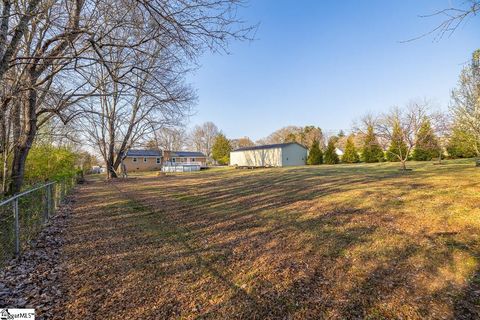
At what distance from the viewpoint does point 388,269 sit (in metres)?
3.38

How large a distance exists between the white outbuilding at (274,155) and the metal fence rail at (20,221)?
31.2 metres

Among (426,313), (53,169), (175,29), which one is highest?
(175,29)

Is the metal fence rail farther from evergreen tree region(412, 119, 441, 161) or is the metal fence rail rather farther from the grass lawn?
evergreen tree region(412, 119, 441, 161)

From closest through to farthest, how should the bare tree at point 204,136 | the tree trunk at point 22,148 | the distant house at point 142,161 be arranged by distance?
the tree trunk at point 22,148 < the distant house at point 142,161 < the bare tree at point 204,136

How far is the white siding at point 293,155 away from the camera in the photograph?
35.8 m

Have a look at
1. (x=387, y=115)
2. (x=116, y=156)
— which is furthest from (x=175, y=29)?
(x=116, y=156)

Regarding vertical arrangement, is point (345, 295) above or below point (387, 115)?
below

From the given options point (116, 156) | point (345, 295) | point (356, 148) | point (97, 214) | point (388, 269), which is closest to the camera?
point (345, 295)

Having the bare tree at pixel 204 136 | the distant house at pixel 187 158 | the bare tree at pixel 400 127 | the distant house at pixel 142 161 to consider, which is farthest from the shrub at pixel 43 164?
the bare tree at pixel 204 136

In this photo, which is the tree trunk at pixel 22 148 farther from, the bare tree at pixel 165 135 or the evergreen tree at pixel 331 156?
the evergreen tree at pixel 331 156

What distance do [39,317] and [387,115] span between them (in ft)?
65.7

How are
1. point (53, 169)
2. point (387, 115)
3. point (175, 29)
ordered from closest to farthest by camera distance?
1. point (175, 29)
2. point (53, 169)
3. point (387, 115)

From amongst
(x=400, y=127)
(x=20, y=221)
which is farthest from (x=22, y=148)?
(x=400, y=127)

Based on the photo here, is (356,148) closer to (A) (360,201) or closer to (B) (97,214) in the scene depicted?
(A) (360,201)
